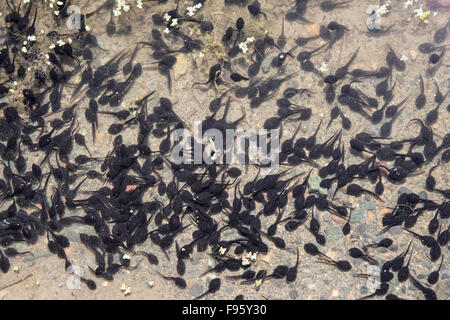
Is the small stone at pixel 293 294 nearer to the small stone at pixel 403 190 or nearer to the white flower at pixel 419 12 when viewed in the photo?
the small stone at pixel 403 190

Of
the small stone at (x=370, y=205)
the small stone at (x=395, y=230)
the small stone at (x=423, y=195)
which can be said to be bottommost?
the small stone at (x=395, y=230)

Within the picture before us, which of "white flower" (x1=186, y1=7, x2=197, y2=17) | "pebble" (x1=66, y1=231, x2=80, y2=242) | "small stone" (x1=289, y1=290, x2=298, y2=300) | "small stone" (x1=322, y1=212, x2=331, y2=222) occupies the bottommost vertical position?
"small stone" (x1=289, y1=290, x2=298, y2=300)

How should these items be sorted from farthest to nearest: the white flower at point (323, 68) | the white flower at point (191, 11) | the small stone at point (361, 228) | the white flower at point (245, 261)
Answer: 1. the white flower at point (191, 11)
2. the white flower at point (323, 68)
3. the small stone at point (361, 228)
4. the white flower at point (245, 261)

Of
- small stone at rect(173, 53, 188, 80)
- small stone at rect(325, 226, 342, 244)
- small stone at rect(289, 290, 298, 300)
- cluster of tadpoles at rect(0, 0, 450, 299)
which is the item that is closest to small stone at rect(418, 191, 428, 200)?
cluster of tadpoles at rect(0, 0, 450, 299)

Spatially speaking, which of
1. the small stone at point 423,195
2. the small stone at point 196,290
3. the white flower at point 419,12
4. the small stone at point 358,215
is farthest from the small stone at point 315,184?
the white flower at point 419,12

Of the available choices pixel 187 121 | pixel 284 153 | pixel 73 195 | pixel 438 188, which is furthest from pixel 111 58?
pixel 438 188

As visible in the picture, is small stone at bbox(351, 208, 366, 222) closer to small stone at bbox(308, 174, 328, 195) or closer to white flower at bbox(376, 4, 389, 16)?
small stone at bbox(308, 174, 328, 195)
